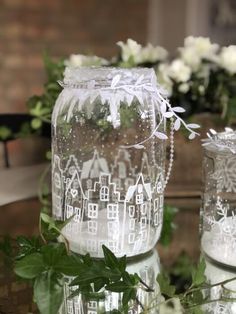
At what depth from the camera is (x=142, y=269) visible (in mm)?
739

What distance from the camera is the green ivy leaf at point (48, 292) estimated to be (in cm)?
53

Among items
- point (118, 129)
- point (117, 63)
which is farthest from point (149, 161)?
point (117, 63)

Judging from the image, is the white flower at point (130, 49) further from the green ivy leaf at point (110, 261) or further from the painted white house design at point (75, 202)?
the green ivy leaf at point (110, 261)

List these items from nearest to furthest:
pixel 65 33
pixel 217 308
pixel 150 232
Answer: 1. pixel 217 308
2. pixel 150 232
3. pixel 65 33

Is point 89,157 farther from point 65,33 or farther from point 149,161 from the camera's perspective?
point 65,33

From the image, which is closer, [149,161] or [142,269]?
[142,269]

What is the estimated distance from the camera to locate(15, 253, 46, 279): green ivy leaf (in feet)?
1.84

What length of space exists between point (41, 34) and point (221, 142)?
2.01 meters

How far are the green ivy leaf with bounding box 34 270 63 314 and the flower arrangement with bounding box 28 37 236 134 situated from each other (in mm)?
505

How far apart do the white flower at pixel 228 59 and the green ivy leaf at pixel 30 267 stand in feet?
2.25

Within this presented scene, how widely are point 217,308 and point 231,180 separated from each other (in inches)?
8.5

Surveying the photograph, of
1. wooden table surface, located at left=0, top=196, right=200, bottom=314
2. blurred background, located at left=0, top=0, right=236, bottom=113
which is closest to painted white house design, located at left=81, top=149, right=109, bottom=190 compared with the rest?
wooden table surface, located at left=0, top=196, right=200, bottom=314

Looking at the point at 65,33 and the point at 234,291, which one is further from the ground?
the point at 65,33

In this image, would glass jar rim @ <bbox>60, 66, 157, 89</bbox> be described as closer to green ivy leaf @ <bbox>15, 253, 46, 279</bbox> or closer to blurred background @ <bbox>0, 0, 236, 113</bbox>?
green ivy leaf @ <bbox>15, 253, 46, 279</bbox>
